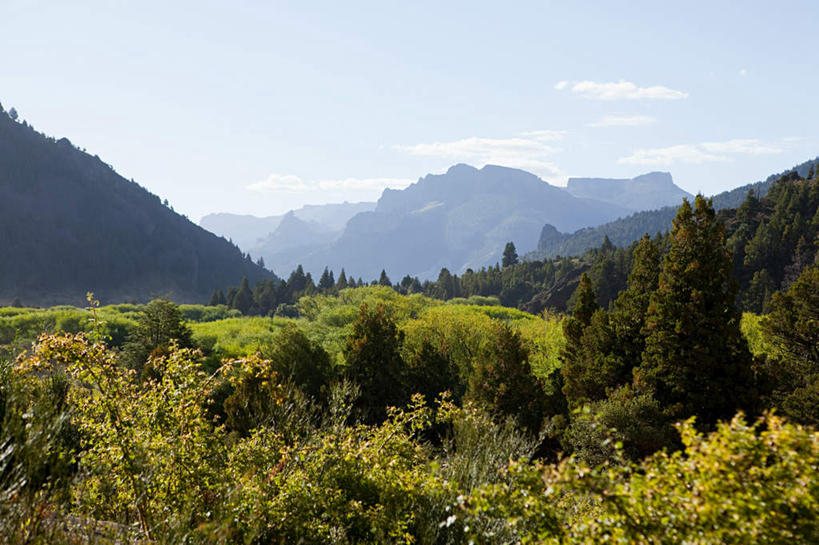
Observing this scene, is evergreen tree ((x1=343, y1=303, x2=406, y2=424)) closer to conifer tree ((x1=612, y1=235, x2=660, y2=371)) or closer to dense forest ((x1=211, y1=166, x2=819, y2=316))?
conifer tree ((x1=612, y1=235, x2=660, y2=371))

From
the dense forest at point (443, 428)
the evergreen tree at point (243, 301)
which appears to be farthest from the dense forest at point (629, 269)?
the dense forest at point (443, 428)

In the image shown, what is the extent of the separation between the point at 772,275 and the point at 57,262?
192737 millimetres

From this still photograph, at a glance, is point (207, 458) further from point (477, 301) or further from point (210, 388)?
point (477, 301)

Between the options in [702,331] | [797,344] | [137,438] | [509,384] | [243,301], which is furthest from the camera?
[243,301]

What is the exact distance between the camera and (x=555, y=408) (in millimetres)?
26500

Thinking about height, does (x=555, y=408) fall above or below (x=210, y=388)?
below

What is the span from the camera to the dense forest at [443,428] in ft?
16.2

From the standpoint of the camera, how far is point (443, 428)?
2438cm

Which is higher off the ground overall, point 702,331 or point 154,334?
point 702,331

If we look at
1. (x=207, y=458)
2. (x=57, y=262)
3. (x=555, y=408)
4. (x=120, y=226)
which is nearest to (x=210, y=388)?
(x=207, y=458)

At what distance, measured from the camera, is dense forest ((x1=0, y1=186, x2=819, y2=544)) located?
4926mm

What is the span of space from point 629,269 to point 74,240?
17669 centimetres

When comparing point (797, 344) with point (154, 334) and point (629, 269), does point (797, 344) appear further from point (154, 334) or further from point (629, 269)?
point (629, 269)

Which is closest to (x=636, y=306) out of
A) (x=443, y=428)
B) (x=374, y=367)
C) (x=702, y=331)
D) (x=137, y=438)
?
(x=702, y=331)
